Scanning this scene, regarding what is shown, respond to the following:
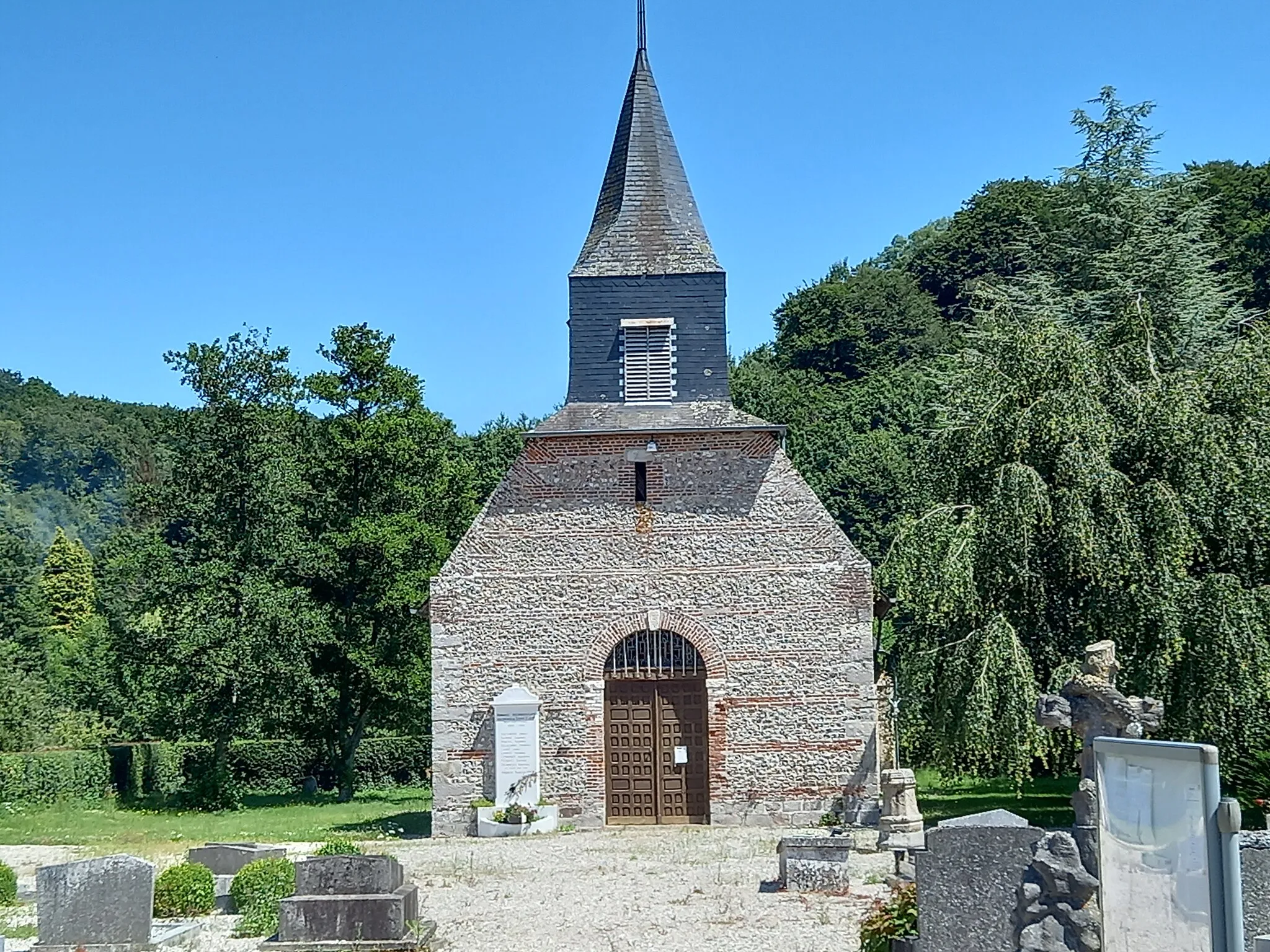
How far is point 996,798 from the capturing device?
2373 cm

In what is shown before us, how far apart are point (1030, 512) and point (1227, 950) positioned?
11296 mm

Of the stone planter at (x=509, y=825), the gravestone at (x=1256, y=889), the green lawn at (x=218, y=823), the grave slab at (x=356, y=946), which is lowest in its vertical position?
the green lawn at (x=218, y=823)

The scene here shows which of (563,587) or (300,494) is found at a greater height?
(300,494)

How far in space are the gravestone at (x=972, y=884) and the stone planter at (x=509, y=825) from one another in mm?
11279

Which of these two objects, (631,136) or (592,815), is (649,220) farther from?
(592,815)

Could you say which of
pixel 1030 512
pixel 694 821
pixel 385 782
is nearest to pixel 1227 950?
pixel 1030 512

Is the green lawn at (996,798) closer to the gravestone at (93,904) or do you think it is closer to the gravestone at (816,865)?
the gravestone at (816,865)

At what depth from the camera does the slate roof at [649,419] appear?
2050cm

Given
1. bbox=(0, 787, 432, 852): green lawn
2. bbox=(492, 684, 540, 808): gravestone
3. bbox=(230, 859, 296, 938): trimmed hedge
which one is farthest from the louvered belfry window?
bbox=(230, 859, 296, 938): trimmed hedge

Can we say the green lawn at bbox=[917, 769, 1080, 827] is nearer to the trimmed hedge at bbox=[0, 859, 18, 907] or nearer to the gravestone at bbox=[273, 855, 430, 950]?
the gravestone at bbox=[273, 855, 430, 950]

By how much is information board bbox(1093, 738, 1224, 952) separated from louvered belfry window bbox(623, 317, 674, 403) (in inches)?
562

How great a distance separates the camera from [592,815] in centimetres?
1980

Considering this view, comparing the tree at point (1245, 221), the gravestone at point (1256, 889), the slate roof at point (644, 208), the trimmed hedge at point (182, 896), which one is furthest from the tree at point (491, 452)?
the gravestone at point (1256, 889)

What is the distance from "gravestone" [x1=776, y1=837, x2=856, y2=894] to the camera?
1274 cm
